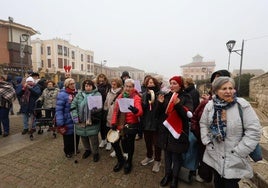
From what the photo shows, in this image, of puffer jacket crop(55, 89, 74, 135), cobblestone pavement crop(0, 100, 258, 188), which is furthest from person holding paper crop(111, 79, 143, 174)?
puffer jacket crop(55, 89, 74, 135)

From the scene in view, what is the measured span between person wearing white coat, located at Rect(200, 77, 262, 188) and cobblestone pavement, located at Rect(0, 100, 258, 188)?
1155 mm

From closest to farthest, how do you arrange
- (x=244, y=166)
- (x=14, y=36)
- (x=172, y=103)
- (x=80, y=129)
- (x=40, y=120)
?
1. (x=244, y=166)
2. (x=172, y=103)
3. (x=80, y=129)
4. (x=40, y=120)
5. (x=14, y=36)

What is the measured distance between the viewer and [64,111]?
3779 millimetres

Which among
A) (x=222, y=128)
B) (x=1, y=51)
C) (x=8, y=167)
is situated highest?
(x=1, y=51)

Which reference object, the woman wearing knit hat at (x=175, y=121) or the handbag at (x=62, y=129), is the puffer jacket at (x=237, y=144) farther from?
the handbag at (x=62, y=129)

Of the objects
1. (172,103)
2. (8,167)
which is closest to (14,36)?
(8,167)

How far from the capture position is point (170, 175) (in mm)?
3025

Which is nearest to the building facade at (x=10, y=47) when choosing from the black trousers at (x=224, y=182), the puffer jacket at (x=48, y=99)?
the puffer jacket at (x=48, y=99)

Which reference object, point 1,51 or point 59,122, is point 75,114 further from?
point 1,51

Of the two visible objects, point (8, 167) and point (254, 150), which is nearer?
point (254, 150)

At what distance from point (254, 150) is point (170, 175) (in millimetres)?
1489

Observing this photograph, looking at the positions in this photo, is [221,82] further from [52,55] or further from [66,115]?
[52,55]

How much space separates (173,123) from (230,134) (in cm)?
84

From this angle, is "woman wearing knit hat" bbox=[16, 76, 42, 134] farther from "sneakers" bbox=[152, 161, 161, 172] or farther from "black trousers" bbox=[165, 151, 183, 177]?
"black trousers" bbox=[165, 151, 183, 177]
